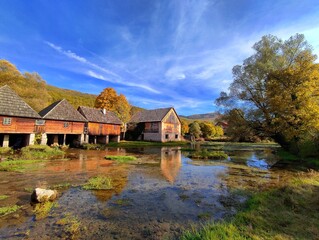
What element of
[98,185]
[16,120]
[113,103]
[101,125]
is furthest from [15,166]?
[113,103]

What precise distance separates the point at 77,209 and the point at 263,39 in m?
28.4

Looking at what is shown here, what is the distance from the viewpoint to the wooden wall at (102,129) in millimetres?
33125

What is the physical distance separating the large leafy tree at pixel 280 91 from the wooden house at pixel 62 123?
22.7 meters

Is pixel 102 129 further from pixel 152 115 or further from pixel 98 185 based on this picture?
pixel 98 185

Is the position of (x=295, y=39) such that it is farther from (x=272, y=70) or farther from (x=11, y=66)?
(x=11, y=66)

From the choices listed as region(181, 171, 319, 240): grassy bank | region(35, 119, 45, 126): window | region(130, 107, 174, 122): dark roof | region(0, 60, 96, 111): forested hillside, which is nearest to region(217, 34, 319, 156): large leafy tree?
region(181, 171, 319, 240): grassy bank

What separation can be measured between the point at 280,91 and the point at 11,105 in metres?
30.2

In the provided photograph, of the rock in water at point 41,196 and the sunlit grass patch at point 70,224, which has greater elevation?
the rock in water at point 41,196

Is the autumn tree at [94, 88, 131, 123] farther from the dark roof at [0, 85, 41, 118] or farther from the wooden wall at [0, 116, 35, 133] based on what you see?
the dark roof at [0, 85, 41, 118]

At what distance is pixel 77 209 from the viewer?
6980 millimetres

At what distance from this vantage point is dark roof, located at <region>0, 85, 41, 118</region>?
68.4 ft

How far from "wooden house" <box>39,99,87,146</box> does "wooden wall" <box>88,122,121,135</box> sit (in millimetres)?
2097

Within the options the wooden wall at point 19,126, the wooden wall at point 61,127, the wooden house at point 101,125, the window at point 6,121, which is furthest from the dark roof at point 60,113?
the window at point 6,121

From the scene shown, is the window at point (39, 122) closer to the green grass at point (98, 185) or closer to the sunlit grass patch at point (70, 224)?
the green grass at point (98, 185)
